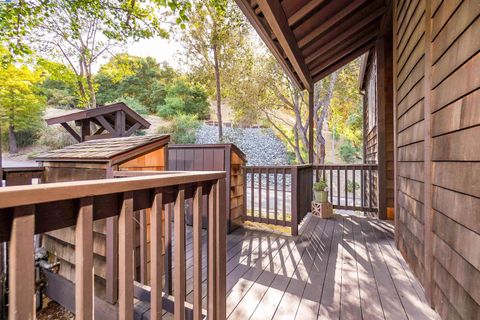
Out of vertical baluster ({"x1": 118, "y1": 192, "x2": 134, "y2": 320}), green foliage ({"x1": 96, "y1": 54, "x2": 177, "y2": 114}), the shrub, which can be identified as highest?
green foliage ({"x1": 96, "y1": 54, "x2": 177, "y2": 114})

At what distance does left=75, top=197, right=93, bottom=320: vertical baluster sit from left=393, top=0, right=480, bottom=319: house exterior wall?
1623 millimetres

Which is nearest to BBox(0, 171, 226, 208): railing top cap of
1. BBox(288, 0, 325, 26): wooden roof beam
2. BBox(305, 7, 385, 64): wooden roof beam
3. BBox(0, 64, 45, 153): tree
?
BBox(288, 0, 325, 26): wooden roof beam

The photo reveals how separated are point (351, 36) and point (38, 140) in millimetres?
16250

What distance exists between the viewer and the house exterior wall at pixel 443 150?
1.17 meters

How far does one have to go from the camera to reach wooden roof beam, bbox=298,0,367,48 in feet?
10.0

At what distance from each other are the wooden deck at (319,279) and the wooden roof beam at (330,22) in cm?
274

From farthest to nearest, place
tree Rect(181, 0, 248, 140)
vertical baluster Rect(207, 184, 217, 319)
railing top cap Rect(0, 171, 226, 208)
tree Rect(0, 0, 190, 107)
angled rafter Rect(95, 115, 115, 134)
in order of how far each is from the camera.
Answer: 1. tree Rect(181, 0, 248, 140)
2. tree Rect(0, 0, 190, 107)
3. angled rafter Rect(95, 115, 115, 134)
4. vertical baluster Rect(207, 184, 217, 319)
5. railing top cap Rect(0, 171, 226, 208)

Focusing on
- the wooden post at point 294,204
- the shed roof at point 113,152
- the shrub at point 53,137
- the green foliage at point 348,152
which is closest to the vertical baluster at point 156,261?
the shed roof at point 113,152

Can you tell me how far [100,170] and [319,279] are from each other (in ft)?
6.66

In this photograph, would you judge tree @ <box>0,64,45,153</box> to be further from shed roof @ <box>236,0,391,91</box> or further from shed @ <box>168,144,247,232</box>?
shed roof @ <box>236,0,391,91</box>

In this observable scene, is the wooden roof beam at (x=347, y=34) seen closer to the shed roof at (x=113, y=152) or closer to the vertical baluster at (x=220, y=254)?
the shed roof at (x=113, y=152)

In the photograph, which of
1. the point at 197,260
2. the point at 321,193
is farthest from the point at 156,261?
the point at 321,193

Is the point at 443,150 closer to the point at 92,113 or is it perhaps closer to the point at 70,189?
the point at 70,189

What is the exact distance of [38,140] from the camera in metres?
13.4
